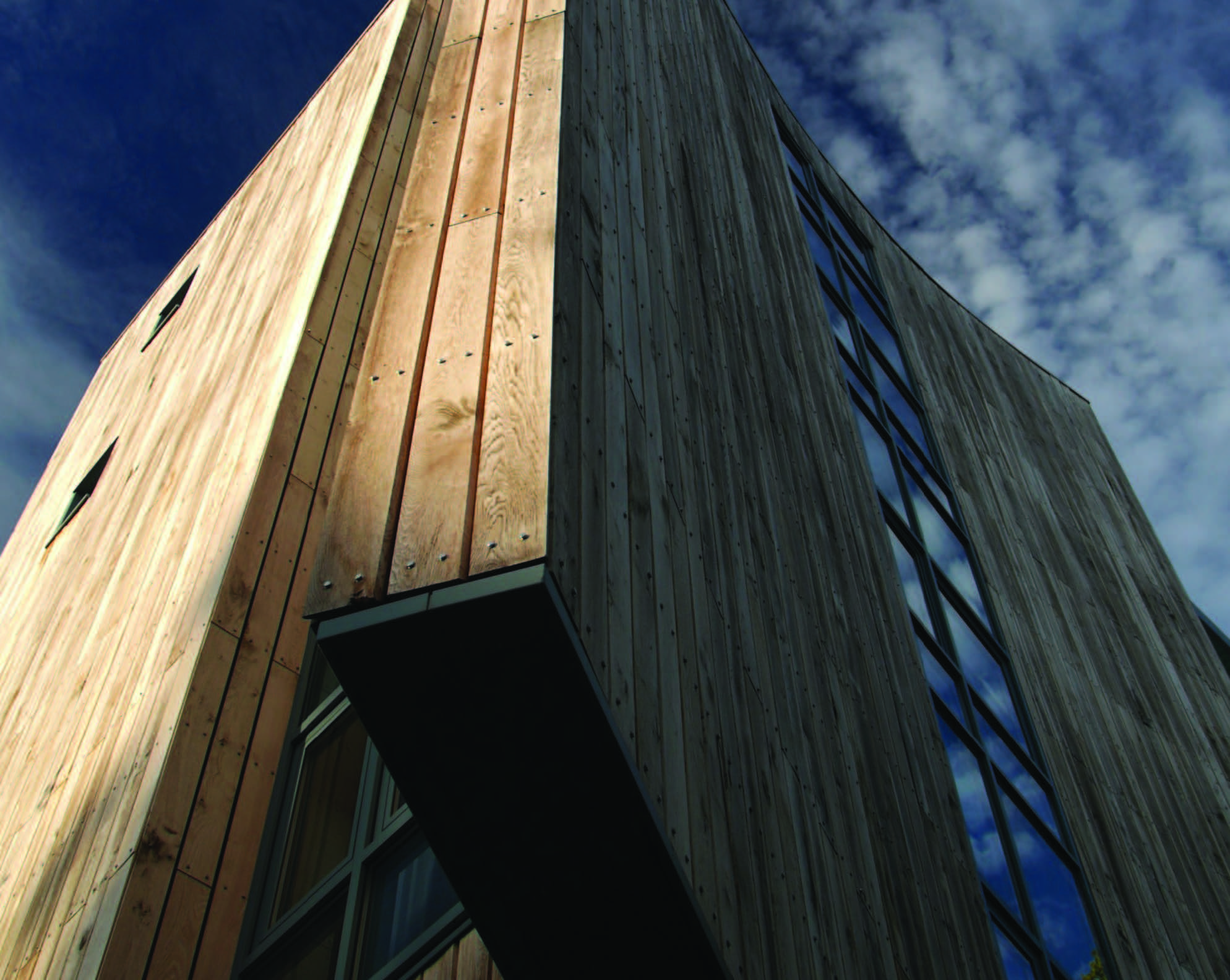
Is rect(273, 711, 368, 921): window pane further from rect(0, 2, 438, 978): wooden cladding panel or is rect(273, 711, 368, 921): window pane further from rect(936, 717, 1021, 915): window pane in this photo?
rect(936, 717, 1021, 915): window pane

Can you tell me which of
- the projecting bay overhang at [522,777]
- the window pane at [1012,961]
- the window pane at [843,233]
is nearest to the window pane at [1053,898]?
the window pane at [1012,961]

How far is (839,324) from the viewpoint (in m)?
8.00

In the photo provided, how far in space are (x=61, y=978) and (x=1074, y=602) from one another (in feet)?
28.8

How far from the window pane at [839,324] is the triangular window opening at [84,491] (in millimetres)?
5077

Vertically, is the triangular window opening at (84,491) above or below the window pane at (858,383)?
below

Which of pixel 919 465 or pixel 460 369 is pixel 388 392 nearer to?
pixel 460 369

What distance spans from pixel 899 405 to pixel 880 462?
1.59 m

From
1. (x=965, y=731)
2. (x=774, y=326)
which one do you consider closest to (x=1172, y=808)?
(x=965, y=731)

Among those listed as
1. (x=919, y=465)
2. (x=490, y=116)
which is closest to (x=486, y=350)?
(x=490, y=116)

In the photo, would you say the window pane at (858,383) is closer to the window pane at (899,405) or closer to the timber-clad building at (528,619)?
the window pane at (899,405)

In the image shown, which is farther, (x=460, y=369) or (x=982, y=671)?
(x=982, y=671)

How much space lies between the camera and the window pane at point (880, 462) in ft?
22.4

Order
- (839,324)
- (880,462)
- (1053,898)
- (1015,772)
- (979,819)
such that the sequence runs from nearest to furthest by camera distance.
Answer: (979,819) → (1053,898) → (1015,772) → (880,462) → (839,324)

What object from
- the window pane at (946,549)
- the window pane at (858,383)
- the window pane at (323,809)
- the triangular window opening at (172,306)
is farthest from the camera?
the triangular window opening at (172,306)
